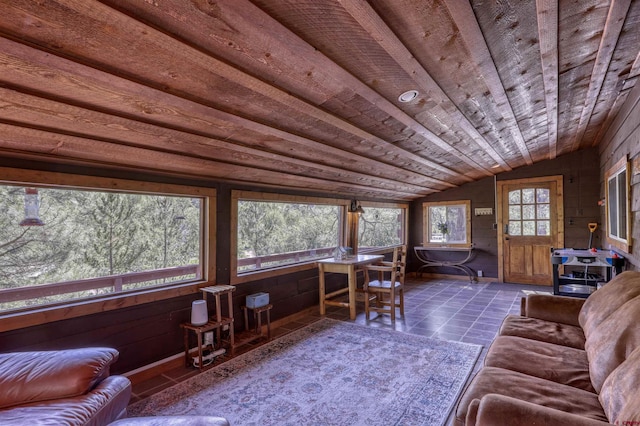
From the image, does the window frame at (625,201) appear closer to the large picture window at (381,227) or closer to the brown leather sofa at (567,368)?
the brown leather sofa at (567,368)

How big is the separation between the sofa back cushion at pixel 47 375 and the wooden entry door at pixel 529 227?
23.2 feet

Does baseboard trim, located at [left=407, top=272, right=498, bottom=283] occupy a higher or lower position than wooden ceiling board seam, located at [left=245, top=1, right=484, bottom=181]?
lower

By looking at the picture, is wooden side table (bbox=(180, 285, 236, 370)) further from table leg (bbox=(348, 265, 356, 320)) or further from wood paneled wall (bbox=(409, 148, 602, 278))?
wood paneled wall (bbox=(409, 148, 602, 278))

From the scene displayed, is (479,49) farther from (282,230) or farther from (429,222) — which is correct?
(429,222)

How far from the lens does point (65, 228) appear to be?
2.98 m

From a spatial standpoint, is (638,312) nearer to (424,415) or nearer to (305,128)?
(424,415)

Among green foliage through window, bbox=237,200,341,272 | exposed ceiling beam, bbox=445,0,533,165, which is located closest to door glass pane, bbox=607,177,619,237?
exposed ceiling beam, bbox=445,0,533,165

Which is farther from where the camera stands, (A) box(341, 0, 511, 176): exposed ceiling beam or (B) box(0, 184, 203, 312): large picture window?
(B) box(0, 184, 203, 312): large picture window

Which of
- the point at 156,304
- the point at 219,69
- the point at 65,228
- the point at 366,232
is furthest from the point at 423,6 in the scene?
the point at 366,232

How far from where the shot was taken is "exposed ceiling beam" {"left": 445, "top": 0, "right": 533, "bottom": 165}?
163cm

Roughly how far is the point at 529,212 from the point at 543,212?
232mm

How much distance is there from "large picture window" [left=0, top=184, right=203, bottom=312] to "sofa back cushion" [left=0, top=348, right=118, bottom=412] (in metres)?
0.77

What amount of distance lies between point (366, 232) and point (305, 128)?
423 cm

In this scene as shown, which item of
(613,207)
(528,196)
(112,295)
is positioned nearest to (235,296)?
(112,295)
